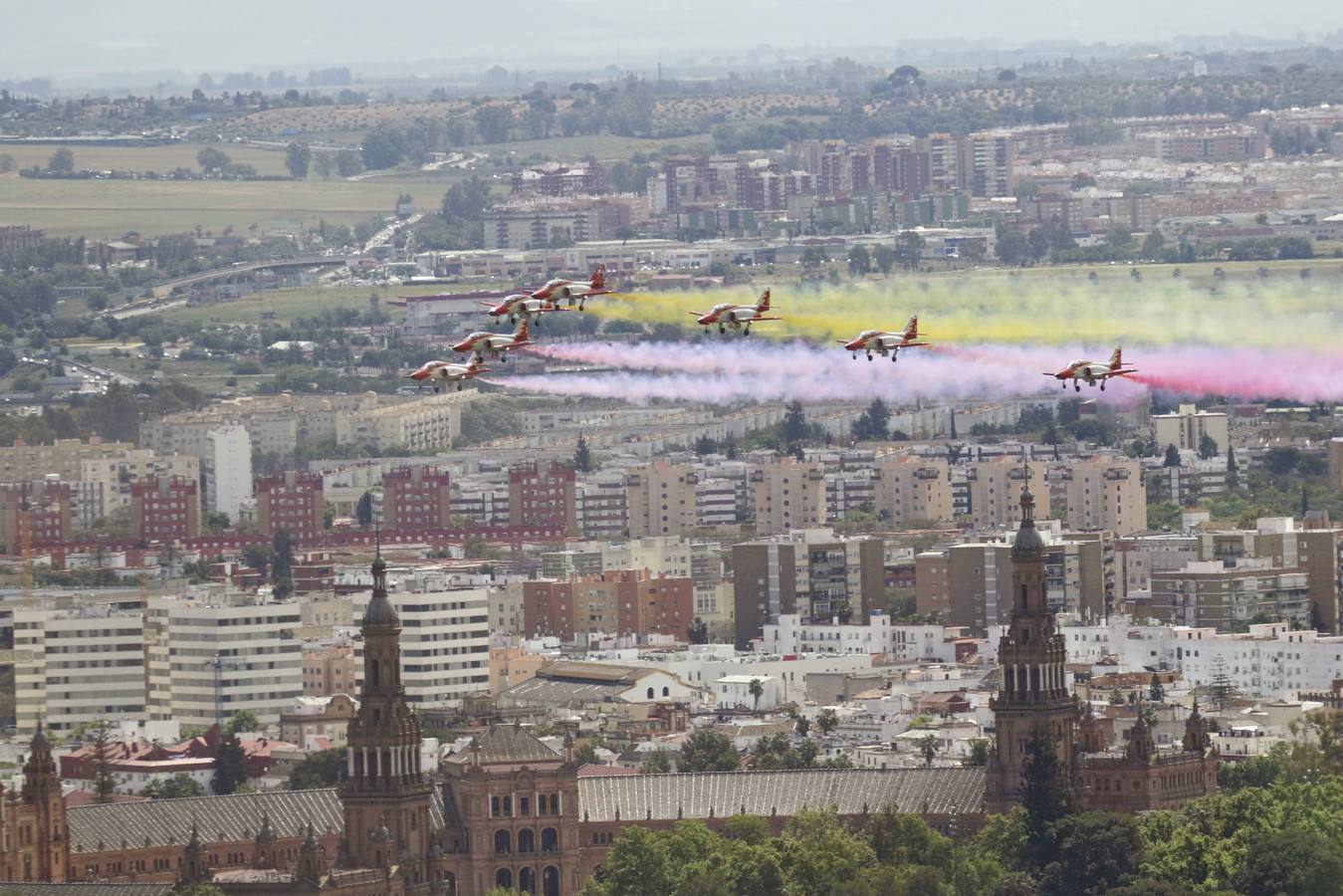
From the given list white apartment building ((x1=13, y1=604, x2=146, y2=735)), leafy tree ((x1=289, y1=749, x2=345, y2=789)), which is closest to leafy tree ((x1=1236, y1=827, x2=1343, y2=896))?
leafy tree ((x1=289, y1=749, x2=345, y2=789))

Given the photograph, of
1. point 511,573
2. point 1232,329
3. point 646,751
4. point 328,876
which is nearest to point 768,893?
point 328,876

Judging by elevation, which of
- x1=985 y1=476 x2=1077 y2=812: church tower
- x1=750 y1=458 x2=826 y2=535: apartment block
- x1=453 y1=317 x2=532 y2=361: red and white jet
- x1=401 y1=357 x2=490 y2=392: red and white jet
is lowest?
x1=750 y1=458 x2=826 y2=535: apartment block

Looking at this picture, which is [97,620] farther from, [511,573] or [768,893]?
[768,893]

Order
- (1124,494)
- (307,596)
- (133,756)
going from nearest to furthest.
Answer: (133,756) < (307,596) < (1124,494)

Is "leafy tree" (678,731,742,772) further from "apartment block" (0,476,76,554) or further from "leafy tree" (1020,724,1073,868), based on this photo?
"apartment block" (0,476,76,554)

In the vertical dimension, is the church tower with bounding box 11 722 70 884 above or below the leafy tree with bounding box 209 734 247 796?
above

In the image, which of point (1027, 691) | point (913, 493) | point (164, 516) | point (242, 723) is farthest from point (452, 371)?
point (164, 516)

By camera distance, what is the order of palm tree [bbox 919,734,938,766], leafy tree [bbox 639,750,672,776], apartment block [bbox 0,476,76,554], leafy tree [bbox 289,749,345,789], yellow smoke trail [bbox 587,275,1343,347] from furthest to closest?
apartment block [bbox 0,476,76,554] → yellow smoke trail [bbox 587,275,1343,347] → leafy tree [bbox 639,750,672,776] → leafy tree [bbox 289,749,345,789] → palm tree [bbox 919,734,938,766]
